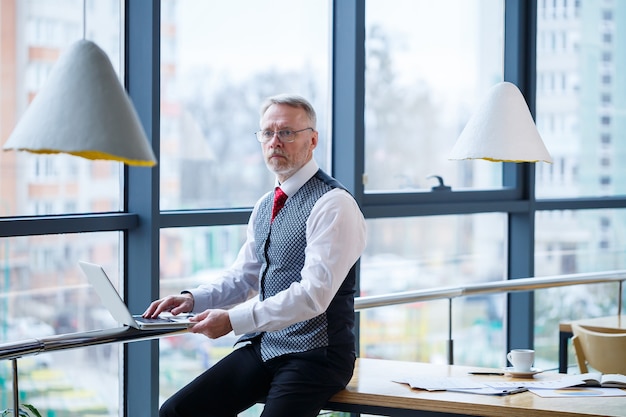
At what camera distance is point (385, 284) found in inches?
186

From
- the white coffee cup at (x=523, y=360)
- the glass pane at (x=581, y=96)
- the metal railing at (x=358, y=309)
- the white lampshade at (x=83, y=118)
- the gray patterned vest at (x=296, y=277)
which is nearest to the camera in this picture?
the white lampshade at (x=83, y=118)

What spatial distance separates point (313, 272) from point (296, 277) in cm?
19

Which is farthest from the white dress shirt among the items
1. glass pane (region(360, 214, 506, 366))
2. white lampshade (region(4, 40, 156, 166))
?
glass pane (region(360, 214, 506, 366))

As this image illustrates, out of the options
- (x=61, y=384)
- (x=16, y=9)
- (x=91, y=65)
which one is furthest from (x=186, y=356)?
(x=91, y=65)

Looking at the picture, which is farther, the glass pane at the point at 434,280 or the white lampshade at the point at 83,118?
the glass pane at the point at 434,280

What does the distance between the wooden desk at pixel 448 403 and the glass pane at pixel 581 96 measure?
2591mm

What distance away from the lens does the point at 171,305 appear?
3.01 meters

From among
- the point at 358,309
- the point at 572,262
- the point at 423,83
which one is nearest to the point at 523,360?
the point at 358,309

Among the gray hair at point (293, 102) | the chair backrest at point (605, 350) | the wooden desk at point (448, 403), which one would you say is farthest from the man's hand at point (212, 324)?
the chair backrest at point (605, 350)

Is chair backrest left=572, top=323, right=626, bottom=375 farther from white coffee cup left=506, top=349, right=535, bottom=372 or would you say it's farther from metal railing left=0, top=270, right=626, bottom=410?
white coffee cup left=506, top=349, right=535, bottom=372

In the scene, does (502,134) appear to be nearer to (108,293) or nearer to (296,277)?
(296,277)

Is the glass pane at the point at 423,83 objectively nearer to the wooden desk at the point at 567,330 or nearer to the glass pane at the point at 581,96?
the glass pane at the point at 581,96

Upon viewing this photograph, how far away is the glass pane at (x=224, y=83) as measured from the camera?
390 cm

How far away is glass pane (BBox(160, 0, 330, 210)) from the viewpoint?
12.8ft
